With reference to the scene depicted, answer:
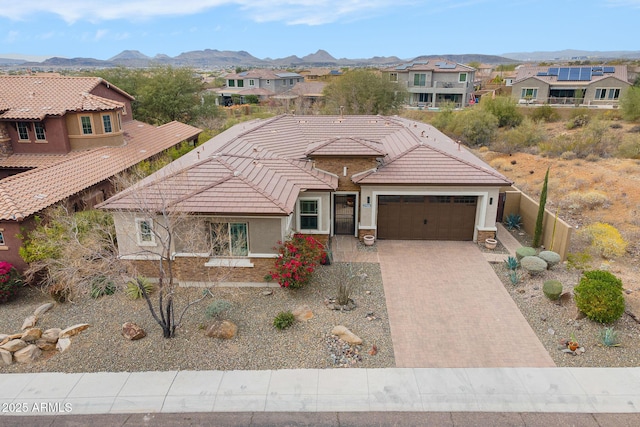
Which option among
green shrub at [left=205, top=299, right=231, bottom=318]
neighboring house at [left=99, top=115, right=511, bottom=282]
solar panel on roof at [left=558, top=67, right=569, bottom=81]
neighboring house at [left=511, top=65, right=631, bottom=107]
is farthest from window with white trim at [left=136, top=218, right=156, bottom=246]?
solar panel on roof at [left=558, top=67, right=569, bottom=81]

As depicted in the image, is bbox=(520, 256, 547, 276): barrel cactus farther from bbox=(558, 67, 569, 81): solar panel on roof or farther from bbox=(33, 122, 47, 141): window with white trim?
bbox=(558, 67, 569, 81): solar panel on roof

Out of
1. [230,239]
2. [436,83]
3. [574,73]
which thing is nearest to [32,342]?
[230,239]

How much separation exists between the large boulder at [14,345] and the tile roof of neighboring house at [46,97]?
1661 cm

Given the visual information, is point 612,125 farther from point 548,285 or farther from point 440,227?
point 548,285

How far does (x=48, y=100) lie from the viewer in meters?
26.0

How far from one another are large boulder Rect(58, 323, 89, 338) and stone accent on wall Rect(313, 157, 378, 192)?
36.3 ft

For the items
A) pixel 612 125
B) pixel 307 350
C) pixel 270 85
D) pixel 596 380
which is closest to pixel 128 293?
→ pixel 307 350

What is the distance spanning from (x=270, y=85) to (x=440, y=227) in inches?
2878

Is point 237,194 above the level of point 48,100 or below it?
below

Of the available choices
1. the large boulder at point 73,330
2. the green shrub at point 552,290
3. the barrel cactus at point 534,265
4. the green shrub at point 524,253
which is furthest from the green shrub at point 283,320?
the green shrub at point 524,253

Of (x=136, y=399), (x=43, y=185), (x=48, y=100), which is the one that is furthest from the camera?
(x=48, y=100)

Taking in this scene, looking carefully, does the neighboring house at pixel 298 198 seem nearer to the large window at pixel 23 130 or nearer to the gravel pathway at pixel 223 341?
the gravel pathway at pixel 223 341

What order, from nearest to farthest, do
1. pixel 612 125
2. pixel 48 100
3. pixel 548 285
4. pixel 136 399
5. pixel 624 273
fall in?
1. pixel 136 399
2. pixel 548 285
3. pixel 624 273
4. pixel 48 100
5. pixel 612 125

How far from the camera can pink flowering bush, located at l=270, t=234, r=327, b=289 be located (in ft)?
48.4
